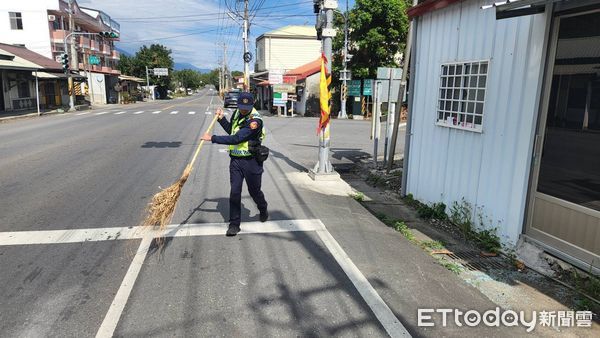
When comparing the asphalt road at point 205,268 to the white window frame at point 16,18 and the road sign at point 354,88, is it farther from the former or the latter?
the white window frame at point 16,18

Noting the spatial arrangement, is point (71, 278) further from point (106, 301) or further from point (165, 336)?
point (165, 336)

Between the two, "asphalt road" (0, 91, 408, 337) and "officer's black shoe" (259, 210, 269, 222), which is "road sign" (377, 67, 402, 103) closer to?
"asphalt road" (0, 91, 408, 337)

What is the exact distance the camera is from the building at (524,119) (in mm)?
4375

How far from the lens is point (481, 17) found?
18.7 feet

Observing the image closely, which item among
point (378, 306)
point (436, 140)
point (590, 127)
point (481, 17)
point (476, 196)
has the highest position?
point (481, 17)

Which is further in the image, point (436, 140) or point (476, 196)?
point (436, 140)

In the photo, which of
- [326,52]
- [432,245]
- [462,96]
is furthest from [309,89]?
[432,245]

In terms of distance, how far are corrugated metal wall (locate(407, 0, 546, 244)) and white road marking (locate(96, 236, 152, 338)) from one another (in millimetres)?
4329

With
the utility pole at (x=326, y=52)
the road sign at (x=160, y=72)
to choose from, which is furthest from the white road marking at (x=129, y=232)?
the road sign at (x=160, y=72)

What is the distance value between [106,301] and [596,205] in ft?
15.9

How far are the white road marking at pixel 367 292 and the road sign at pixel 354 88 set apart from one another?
85.6ft

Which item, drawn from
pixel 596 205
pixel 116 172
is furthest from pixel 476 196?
pixel 116 172

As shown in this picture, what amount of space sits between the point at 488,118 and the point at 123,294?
15.5ft

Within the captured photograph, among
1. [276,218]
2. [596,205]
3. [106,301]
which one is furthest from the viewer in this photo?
[276,218]
